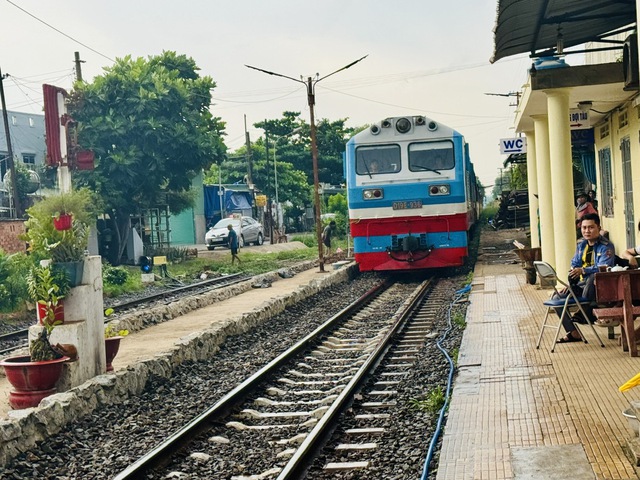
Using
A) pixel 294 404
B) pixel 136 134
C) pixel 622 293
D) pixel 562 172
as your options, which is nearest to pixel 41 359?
pixel 294 404

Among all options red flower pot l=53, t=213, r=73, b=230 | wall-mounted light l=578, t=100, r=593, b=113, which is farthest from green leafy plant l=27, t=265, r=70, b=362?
wall-mounted light l=578, t=100, r=593, b=113

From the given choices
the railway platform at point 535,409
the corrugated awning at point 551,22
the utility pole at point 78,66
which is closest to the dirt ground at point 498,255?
the corrugated awning at point 551,22

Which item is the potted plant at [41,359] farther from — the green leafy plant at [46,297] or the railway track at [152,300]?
the railway track at [152,300]

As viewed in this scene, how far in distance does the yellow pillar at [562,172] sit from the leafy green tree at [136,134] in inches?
768

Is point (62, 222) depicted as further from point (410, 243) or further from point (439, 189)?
point (439, 189)

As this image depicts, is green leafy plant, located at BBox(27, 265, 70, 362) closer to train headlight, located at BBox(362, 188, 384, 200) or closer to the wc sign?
train headlight, located at BBox(362, 188, 384, 200)

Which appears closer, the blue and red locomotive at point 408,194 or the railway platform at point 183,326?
the railway platform at point 183,326

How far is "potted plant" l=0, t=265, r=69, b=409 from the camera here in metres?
8.24

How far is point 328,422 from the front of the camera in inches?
281

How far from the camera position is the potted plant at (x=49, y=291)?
861 centimetres

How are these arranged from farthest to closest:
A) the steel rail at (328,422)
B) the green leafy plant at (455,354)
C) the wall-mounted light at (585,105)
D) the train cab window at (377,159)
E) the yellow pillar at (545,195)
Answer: the train cab window at (377,159)
the yellow pillar at (545,195)
the wall-mounted light at (585,105)
the green leafy plant at (455,354)
the steel rail at (328,422)

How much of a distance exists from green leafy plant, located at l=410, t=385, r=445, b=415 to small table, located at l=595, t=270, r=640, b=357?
5.83 ft

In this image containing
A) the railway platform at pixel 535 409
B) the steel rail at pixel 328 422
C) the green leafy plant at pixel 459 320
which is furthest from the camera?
the green leafy plant at pixel 459 320

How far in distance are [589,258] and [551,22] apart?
269 cm
